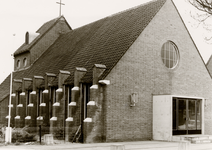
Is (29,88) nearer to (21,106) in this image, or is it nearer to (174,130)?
(21,106)

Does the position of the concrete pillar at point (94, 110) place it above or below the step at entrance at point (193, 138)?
above

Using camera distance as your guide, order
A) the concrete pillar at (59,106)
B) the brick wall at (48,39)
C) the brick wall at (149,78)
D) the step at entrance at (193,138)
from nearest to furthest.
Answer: the brick wall at (149,78)
the step at entrance at (193,138)
the concrete pillar at (59,106)
the brick wall at (48,39)

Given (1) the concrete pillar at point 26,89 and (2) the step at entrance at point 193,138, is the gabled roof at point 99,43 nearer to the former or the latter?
(1) the concrete pillar at point 26,89

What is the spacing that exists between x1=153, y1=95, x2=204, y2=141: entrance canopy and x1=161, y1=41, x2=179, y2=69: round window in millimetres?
3025

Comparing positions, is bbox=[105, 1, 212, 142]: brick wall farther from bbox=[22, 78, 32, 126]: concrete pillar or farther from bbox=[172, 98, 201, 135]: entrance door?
bbox=[22, 78, 32, 126]: concrete pillar

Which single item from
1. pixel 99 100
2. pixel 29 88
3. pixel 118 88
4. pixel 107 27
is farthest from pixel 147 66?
pixel 29 88

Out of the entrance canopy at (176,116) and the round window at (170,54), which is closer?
the entrance canopy at (176,116)

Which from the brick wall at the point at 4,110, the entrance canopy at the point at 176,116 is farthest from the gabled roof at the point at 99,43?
the entrance canopy at the point at 176,116

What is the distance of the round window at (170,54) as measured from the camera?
1057 inches

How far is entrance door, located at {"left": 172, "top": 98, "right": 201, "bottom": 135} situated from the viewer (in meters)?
25.3

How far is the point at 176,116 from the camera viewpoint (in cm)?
2527

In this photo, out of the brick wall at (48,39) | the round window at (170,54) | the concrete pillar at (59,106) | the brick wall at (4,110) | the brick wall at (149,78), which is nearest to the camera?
the brick wall at (149,78)

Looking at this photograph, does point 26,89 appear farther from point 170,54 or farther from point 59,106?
point 170,54

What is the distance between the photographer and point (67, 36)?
38.9 metres
